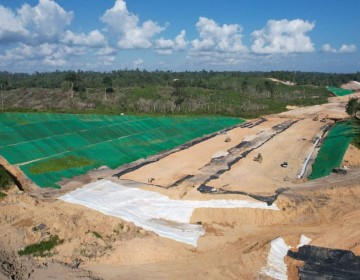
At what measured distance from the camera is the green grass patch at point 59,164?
1344 inches

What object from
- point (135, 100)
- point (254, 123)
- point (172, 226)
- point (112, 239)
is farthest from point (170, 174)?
point (135, 100)

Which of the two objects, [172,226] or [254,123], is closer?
[172,226]

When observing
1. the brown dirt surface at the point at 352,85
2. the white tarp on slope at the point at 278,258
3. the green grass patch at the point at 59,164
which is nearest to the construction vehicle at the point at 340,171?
the white tarp on slope at the point at 278,258

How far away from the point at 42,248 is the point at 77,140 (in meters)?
22.1

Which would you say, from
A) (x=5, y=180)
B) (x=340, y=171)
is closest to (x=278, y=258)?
(x=340, y=171)

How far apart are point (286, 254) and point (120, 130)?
105 feet

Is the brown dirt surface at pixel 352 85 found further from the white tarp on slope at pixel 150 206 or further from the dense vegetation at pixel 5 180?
the dense vegetation at pixel 5 180

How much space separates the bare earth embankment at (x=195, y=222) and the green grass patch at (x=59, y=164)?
7.86 feet

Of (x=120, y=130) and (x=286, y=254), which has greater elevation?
(x=120, y=130)

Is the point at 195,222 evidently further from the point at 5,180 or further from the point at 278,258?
the point at 5,180

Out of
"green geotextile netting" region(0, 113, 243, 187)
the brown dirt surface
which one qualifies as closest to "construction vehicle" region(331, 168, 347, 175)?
"green geotextile netting" region(0, 113, 243, 187)

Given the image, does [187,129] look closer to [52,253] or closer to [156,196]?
[156,196]

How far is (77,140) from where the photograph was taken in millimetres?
42562

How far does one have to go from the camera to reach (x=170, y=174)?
37.6 meters
